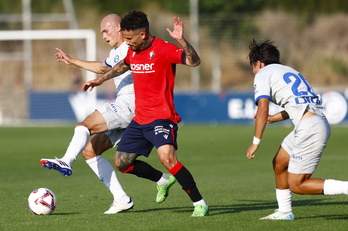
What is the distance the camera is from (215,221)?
24.1 feet

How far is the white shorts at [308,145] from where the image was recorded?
6984mm

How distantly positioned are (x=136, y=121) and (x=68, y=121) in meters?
20.7

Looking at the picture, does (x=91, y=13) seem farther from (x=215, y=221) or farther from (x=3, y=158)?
(x=215, y=221)

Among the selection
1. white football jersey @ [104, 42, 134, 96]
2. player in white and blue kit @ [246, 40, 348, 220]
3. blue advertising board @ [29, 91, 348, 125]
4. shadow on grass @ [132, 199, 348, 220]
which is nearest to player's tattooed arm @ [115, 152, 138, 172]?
shadow on grass @ [132, 199, 348, 220]

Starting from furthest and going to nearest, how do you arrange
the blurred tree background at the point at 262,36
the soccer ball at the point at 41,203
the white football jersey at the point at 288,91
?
the blurred tree background at the point at 262,36
the soccer ball at the point at 41,203
the white football jersey at the point at 288,91

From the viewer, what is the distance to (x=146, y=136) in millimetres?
7875

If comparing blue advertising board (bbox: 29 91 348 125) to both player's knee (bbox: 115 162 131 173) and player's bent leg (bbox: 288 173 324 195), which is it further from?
player's bent leg (bbox: 288 173 324 195)

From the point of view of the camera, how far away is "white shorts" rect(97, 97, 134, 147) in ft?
27.6

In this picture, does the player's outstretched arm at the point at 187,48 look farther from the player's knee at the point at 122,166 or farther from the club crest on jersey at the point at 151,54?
the player's knee at the point at 122,166

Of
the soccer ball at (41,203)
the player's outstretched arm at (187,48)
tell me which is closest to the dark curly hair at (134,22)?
the player's outstretched arm at (187,48)

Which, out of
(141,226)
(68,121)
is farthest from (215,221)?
(68,121)

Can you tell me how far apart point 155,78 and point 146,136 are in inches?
26.2

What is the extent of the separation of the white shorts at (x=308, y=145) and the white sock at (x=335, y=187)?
0.68ft

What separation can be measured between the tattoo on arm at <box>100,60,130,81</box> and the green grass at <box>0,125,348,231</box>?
1.64m
